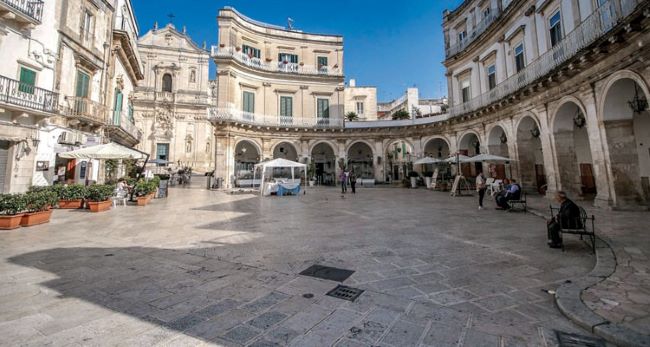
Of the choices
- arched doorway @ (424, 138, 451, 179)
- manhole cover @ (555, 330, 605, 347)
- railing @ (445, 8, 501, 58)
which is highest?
railing @ (445, 8, 501, 58)

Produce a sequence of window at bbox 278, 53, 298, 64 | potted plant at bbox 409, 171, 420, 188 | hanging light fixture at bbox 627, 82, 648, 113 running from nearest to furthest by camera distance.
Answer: hanging light fixture at bbox 627, 82, 648, 113 < potted plant at bbox 409, 171, 420, 188 < window at bbox 278, 53, 298, 64

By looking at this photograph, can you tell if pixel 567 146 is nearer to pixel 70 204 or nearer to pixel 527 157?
pixel 527 157

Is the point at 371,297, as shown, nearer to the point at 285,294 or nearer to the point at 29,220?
the point at 285,294

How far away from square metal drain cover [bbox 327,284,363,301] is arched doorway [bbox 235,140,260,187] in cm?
1865

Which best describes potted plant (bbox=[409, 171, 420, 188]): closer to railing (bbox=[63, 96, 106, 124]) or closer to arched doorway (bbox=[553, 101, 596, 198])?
arched doorway (bbox=[553, 101, 596, 198])

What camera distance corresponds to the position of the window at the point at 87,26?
42.6 feet

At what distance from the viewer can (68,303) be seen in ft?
8.77

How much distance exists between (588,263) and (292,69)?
915 inches

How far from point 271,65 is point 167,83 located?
1906 cm

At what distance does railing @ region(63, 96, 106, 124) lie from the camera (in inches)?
472

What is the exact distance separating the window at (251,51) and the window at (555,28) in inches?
767

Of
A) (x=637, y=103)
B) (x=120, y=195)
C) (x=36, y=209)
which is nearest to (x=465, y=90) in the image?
(x=637, y=103)

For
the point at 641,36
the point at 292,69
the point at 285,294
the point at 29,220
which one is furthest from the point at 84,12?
the point at 641,36

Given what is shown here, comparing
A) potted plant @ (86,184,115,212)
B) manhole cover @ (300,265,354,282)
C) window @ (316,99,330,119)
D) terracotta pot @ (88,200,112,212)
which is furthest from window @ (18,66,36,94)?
window @ (316,99,330,119)
